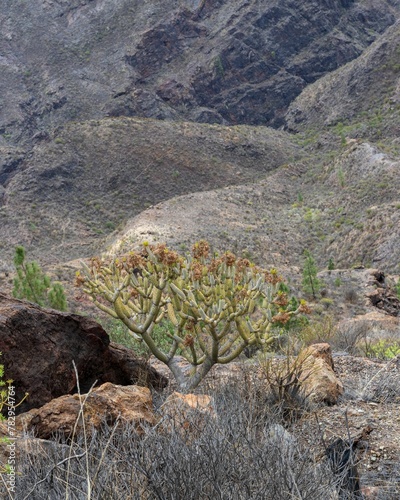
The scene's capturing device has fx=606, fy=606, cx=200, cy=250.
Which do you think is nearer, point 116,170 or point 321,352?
point 321,352

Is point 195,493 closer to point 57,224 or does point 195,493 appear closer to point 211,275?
point 211,275

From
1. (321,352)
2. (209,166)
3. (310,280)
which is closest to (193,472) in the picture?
(321,352)

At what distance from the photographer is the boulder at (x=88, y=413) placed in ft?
12.7

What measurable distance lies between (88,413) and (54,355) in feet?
4.81

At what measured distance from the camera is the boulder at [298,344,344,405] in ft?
16.4

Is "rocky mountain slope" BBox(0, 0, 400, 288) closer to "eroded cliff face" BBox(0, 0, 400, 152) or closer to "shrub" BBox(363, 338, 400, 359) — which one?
"eroded cliff face" BBox(0, 0, 400, 152)

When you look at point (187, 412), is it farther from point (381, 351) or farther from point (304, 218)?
point (304, 218)

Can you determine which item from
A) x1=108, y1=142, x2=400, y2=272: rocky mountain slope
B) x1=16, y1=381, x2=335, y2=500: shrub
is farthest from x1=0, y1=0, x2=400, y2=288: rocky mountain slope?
x1=16, y1=381, x2=335, y2=500: shrub

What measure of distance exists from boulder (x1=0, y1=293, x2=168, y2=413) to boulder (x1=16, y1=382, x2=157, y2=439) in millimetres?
743

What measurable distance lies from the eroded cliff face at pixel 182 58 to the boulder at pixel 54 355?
7210cm

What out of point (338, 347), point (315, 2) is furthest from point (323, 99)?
point (338, 347)

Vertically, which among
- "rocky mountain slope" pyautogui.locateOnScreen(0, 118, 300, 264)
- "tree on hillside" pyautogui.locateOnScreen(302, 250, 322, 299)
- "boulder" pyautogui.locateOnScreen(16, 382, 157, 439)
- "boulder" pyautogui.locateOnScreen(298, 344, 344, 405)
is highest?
"rocky mountain slope" pyautogui.locateOnScreen(0, 118, 300, 264)

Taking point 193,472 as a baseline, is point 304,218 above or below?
above

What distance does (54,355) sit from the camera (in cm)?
529
